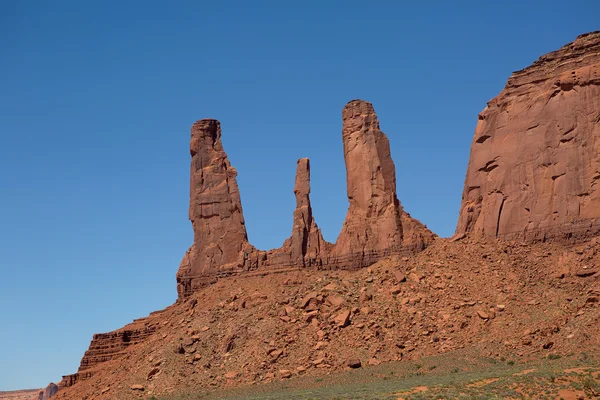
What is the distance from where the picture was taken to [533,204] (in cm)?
8088

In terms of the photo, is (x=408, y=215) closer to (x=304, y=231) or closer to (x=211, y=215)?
(x=304, y=231)

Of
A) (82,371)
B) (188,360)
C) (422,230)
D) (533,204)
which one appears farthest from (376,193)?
(82,371)

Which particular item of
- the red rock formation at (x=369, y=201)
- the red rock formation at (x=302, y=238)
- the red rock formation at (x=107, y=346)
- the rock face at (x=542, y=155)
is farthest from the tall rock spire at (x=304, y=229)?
the red rock formation at (x=107, y=346)

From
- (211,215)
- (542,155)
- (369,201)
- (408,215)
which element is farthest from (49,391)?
(542,155)

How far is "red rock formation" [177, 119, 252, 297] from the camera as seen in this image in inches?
3674

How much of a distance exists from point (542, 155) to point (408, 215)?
10.8 m

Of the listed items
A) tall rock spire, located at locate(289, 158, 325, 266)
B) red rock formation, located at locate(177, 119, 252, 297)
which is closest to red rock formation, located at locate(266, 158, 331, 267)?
tall rock spire, located at locate(289, 158, 325, 266)

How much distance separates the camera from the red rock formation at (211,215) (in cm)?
9331

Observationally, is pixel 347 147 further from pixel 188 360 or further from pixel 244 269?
pixel 188 360

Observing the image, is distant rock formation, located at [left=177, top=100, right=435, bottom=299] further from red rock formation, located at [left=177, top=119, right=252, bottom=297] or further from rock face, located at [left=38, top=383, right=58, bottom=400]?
rock face, located at [left=38, top=383, right=58, bottom=400]

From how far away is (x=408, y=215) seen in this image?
8669 cm

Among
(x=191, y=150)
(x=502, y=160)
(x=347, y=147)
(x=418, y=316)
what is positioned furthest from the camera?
(x=191, y=150)

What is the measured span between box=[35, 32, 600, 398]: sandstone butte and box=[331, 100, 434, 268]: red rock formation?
0.09 metres

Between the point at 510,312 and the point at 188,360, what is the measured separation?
21802 mm
